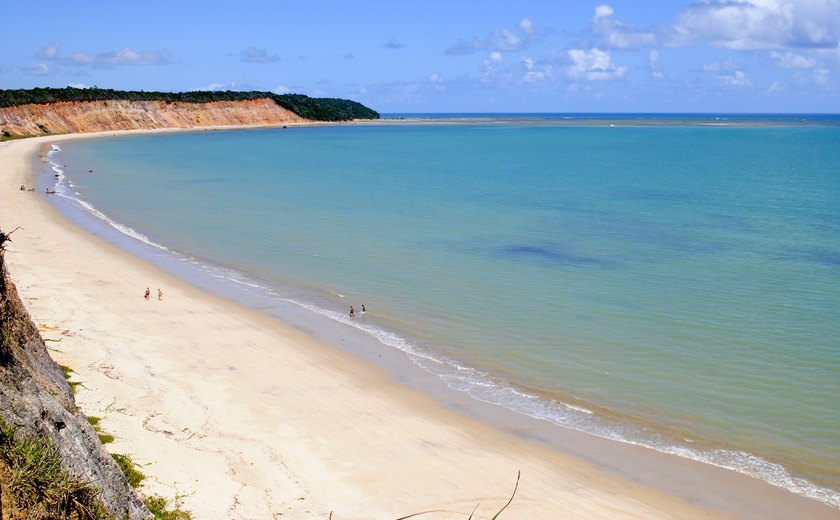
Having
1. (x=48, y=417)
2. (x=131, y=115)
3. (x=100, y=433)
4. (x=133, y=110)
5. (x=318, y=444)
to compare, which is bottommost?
(x=318, y=444)

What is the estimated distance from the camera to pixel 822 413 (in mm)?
16406

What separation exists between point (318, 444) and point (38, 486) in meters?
8.10

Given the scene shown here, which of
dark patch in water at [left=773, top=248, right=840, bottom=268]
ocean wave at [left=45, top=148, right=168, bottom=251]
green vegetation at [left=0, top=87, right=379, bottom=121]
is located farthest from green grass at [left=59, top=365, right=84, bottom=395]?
green vegetation at [left=0, top=87, right=379, bottom=121]

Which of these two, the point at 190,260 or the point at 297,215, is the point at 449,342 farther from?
the point at 297,215

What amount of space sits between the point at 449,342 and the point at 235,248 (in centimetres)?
1605

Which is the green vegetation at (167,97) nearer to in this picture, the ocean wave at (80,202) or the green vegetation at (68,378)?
the ocean wave at (80,202)

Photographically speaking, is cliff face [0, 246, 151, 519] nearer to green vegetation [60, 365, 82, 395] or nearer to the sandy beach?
the sandy beach

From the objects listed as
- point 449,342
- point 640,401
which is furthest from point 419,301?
point 640,401

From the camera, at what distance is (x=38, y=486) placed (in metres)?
6.56

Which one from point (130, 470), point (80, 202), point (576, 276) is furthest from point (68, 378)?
point (80, 202)

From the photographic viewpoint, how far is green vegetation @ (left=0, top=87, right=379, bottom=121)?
107m

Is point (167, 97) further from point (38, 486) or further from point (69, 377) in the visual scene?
point (38, 486)

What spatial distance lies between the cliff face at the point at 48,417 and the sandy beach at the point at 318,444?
2.75 metres

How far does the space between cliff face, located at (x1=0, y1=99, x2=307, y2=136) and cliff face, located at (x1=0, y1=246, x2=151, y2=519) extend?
96971 millimetres
